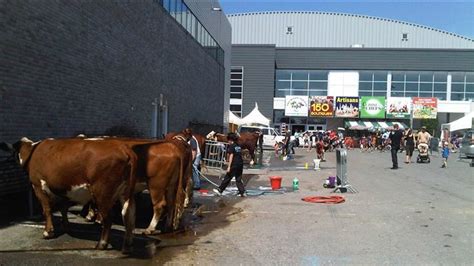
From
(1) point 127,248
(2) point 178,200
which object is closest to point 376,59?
(2) point 178,200

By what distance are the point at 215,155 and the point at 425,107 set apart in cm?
5132

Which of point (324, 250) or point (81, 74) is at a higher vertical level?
point (81, 74)

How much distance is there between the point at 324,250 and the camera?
750cm

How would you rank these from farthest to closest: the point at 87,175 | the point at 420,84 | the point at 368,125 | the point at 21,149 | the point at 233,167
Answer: the point at 420,84, the point at 368,125, the point at 233,167, the point at 21,149, the point at 87,175

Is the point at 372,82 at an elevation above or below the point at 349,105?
above

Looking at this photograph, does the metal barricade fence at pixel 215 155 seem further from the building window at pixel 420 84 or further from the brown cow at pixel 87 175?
the building window at pixel 420 84

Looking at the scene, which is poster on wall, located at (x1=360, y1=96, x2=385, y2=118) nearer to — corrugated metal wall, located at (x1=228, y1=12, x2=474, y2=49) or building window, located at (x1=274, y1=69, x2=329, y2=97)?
building window, located at (x1=274, y1=69, x2=329, y2=97)

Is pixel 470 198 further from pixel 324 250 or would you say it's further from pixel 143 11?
pixel 143 11

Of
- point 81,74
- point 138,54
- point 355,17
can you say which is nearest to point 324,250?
point 81,74

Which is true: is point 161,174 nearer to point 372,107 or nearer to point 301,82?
point 372,107

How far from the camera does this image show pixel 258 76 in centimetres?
6644

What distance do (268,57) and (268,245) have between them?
59.9 metres

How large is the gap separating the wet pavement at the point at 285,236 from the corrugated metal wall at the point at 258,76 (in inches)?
2075

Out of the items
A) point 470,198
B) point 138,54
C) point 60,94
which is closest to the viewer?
point 60,94
